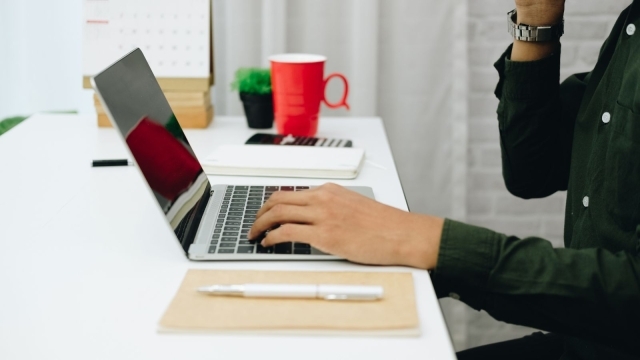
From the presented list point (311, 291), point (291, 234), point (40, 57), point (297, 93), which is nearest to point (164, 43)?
point (297, 93)

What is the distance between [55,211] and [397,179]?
47 centimetres

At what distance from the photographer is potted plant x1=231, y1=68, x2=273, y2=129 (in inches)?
52.5

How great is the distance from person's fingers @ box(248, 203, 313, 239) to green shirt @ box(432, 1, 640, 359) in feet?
0.47

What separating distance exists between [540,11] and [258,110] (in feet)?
1.74

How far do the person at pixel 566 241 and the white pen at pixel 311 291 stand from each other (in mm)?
82

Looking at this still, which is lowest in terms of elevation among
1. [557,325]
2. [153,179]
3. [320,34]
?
[557,325]

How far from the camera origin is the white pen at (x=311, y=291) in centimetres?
63

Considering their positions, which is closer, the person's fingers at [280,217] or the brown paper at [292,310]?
the brown paper at [292,310]

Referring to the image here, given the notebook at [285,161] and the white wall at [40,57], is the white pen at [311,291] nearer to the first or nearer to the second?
the notebook at [285,161]

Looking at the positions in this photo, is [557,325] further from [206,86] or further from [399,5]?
[399,5]

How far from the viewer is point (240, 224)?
82cm

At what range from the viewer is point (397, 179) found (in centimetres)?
105

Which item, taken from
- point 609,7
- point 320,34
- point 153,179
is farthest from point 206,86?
point 609,7

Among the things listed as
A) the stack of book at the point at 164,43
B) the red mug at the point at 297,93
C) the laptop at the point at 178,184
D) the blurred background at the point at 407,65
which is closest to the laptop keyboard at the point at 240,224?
the laptop at the point at 178,184
